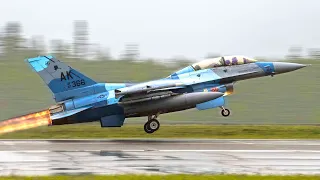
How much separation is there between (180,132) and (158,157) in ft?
41.1

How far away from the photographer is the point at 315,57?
5091 centimetres

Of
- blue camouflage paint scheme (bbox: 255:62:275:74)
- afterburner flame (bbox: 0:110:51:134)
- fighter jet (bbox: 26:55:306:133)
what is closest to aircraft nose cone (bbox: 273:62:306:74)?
blue camouflage paint scheme (bbox: 255:62:275:74)

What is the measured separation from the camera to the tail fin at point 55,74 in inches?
1026

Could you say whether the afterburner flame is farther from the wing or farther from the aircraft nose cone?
the aircraft nose cone

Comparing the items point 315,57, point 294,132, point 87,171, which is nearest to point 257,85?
point 315,57

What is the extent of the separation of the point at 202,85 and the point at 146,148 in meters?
6.32

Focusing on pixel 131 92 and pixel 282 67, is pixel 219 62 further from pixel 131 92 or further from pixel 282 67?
pixel 131 92

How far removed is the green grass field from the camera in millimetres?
43438

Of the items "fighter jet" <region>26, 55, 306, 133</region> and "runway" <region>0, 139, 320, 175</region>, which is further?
"fighter jet" <region>26, 55, 306, 133</region>

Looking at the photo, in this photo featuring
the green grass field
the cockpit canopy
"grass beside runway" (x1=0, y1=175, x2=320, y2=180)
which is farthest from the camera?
the green grass field

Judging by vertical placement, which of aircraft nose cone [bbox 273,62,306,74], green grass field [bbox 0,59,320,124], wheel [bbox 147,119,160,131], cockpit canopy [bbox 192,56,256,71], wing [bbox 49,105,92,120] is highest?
cockpit canopy [bbox 192,56,256,71]

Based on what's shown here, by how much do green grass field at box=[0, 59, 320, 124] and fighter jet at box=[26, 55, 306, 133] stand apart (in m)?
13.7

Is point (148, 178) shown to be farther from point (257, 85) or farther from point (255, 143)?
point (257, 85)

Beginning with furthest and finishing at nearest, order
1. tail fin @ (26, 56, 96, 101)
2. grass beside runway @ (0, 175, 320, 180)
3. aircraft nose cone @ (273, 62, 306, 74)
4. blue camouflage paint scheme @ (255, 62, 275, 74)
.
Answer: aircraft nose cone @ (273, 62, 306, 74), blue camouflage paint scheme @ (255, 62, 275, 74), tail fin @ (26, 56, 96, 101), grass beside runway @ (0, 175, 320, 180)
